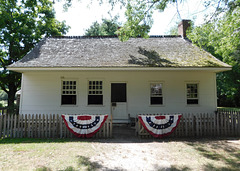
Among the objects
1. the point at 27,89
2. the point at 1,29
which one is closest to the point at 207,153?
the point at 27,89

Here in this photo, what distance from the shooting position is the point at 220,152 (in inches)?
229

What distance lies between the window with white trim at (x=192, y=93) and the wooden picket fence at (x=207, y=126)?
311cm

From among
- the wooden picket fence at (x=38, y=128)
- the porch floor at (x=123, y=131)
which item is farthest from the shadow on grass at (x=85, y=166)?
the porch floor at (x=123, y=131)

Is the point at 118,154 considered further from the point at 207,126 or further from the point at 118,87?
the point at 118,87

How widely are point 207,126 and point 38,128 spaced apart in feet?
28.1

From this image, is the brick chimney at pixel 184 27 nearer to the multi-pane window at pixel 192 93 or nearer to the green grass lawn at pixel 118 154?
the multi-pane window at pixel 192 93

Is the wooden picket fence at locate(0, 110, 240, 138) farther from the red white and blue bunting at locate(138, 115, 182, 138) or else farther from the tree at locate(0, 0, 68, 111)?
the tree at locate(0, 0, 68, 111)

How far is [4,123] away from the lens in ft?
24.7

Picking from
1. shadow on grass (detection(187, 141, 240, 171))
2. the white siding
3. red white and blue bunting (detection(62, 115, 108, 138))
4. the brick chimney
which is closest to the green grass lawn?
shadow on grass (detection(187, 141, 240, 171))

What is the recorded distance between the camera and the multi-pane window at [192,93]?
36.8 feet

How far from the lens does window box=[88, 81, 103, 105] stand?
1098 centimetres

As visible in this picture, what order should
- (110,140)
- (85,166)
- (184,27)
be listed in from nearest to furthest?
(85,166), (110,140), (184,27)

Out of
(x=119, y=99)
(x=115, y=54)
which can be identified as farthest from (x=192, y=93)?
(x=115, y=54)

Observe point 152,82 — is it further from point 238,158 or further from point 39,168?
point 39,168
